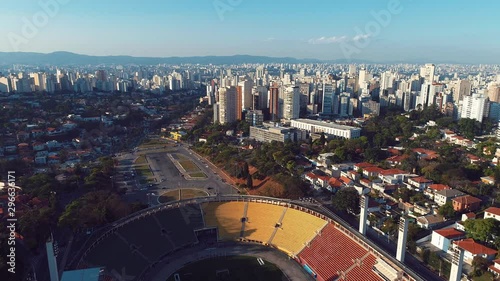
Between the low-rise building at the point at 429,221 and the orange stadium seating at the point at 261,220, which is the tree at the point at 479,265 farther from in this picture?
the orange stadium seating at the point at 261,220

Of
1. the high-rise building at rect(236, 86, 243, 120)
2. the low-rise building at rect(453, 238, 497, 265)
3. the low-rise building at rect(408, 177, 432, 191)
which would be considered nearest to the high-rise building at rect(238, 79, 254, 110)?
the high-rise building at rect(236, 86, 243, 120)

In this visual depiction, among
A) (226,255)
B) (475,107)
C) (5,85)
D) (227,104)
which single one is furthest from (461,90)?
(5,85)

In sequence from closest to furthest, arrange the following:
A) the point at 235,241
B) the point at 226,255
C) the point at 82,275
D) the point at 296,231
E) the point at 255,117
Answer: the point at 82,275
the point at 226,255
the point at 296,231
the point at 235,241
the point at 255,117

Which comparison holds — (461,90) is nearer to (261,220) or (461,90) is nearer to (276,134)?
(276,134)

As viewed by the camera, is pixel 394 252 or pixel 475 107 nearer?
pixel 394 252

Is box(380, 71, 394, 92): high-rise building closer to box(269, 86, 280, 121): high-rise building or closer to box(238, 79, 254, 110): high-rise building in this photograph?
box(269, 86, 280, 121): high-rise building

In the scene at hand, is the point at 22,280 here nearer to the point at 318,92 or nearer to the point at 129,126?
the point at 129,126
